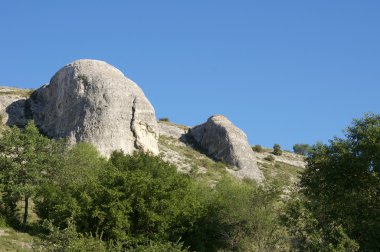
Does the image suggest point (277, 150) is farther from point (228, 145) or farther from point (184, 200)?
point (184, 200)

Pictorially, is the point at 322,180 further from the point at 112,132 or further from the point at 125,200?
the point at 112,132

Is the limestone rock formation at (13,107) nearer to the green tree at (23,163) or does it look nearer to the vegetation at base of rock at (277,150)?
the green tree at (23,163)

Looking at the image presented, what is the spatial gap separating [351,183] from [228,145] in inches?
1631

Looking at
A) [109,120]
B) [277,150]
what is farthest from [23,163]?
[277,150]

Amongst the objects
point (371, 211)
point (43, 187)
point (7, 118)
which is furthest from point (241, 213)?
point (7, 118)

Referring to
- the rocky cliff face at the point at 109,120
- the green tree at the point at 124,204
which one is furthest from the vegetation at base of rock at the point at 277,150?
the green tree at the point at 124,204

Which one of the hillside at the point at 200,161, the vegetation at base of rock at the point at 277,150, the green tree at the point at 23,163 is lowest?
the green tree at the point at 23,163

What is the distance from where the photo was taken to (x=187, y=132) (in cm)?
8819

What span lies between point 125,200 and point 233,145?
129ft

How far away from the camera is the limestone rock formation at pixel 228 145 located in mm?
76625

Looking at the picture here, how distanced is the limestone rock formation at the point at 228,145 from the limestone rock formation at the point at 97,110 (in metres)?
11.2

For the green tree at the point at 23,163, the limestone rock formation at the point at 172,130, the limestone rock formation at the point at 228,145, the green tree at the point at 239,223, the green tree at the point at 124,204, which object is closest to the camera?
the green tree at the point at 124,204

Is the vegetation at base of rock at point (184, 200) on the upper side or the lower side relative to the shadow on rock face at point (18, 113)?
lower

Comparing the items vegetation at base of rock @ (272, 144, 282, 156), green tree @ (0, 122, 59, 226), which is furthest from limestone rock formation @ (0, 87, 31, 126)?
vegetation at base of rock @ (272, 144, 282, 156)
